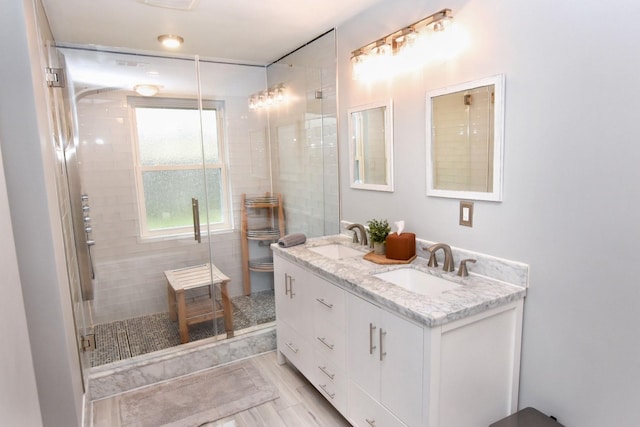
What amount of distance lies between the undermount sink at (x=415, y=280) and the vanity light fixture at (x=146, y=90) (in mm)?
2523

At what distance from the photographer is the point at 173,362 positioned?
2.61 metres

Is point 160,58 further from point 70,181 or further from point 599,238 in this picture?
point 599,238

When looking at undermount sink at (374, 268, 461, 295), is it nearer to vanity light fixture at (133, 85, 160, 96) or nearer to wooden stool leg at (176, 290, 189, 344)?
wooden stool leg at (176, 290, 189, 344)

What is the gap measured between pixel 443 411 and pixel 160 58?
323 centimetres

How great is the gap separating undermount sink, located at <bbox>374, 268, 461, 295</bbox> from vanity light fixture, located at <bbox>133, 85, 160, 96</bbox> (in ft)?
8.28

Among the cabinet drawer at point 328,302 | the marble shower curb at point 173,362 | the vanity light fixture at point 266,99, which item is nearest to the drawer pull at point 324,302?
the cabinet drawer at point 328,302

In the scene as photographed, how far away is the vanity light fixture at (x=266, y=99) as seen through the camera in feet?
11.6

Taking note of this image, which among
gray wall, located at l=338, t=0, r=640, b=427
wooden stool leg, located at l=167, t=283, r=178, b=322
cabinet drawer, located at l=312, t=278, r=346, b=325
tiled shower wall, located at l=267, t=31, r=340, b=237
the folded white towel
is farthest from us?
wooden stool leg, located at l=167, t=283, r=178, b=322

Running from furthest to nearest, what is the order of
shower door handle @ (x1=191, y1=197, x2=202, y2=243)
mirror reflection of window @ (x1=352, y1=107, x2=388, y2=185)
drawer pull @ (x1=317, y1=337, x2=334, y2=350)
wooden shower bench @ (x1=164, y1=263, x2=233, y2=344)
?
1. shower door handle @ (x1=191, y1=197, x2=202, y2=243)
2. wooden shower bench @ (x1=164, y1=263, x2=233, y2=344)
3. mirror reflection of window @ (x1=352, y1=107, x2=388, y2=185)
4. drawer pull @ (x1=317, y1=337, x2=334, y2=350)

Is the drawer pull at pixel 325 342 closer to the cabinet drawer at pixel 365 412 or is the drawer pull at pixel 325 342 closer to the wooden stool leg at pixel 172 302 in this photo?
the cabinet drawer at pixel 365 412

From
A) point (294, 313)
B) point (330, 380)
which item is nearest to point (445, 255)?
point (330, 380)

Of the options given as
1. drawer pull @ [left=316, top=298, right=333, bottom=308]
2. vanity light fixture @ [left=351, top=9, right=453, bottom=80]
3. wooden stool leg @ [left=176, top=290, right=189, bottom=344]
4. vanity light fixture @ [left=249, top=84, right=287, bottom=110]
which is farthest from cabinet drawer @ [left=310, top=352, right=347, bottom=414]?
vanity light fixture @ [left=249, top=84, right=287, bottom=110]

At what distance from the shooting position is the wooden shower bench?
3145 millimetres

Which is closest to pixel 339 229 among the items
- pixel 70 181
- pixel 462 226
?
pixel 462 226
